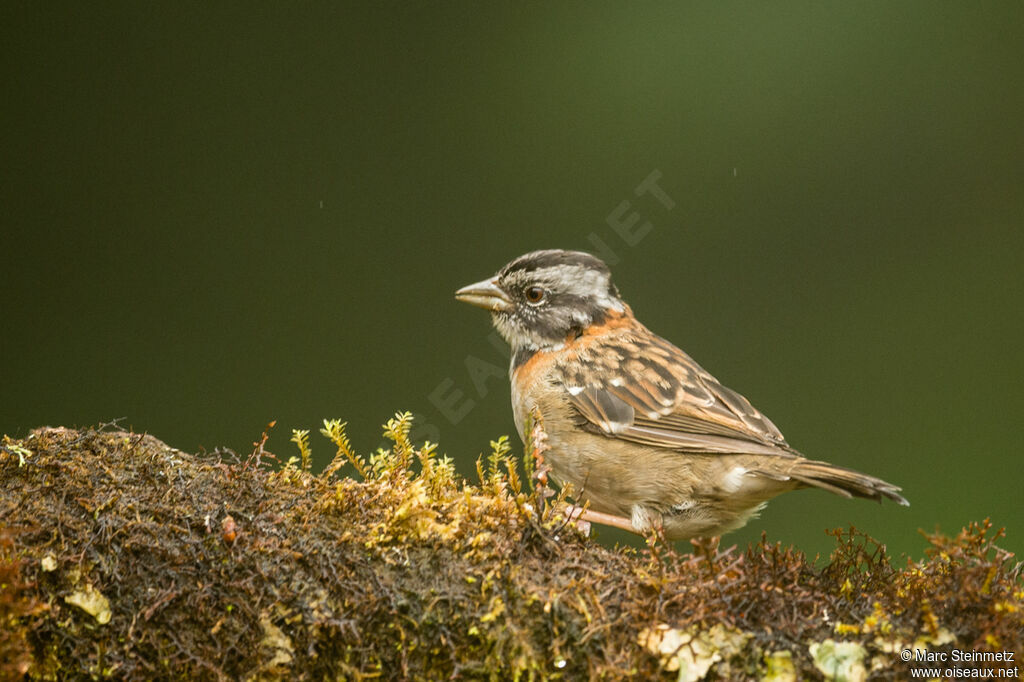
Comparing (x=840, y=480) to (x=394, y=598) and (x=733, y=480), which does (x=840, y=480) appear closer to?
(x=733, y=480)

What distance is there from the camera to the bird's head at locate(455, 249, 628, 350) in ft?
13.9

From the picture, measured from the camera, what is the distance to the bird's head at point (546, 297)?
4.24 meters

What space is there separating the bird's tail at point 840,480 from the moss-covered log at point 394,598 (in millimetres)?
391

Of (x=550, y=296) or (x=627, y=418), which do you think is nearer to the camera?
(x=627, y=418)

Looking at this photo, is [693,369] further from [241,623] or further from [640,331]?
[241,623]

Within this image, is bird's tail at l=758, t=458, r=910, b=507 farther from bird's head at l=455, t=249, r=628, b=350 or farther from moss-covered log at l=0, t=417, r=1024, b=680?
bird's head at l=455, t=249, r=628, b=350

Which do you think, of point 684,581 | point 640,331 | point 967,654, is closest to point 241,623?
point 684,581

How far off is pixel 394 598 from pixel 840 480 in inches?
64.8

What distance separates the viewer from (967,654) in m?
2.07

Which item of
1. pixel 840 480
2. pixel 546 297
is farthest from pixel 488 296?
pixel 840 480

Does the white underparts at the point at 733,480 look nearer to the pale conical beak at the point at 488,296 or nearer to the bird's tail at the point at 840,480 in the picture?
the bird's tail at the point at 840,480

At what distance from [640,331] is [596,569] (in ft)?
7.76

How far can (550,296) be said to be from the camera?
4258 mm

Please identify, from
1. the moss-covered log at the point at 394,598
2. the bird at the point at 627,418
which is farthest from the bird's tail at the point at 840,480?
the moss-covered log at the point at 394,598
